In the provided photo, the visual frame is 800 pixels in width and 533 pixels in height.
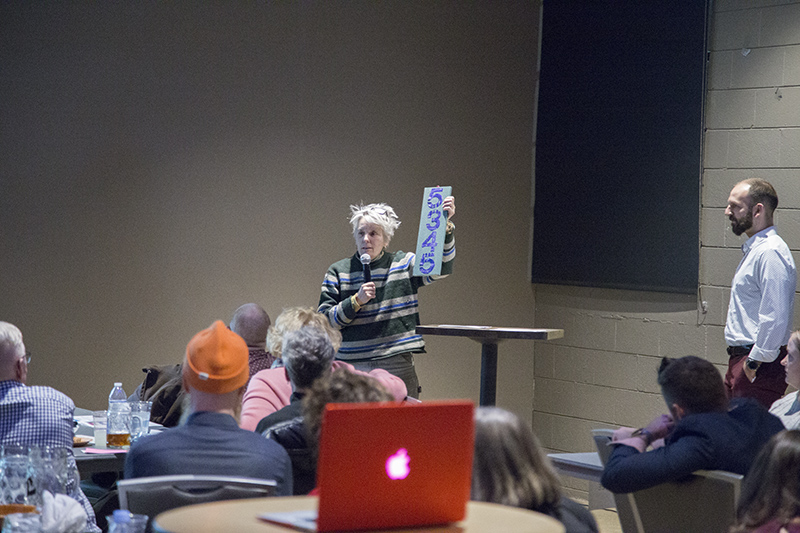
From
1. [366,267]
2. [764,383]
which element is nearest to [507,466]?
[366,267]

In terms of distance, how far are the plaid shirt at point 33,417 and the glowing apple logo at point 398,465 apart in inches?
62.2

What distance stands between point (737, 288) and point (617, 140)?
1.55 metres

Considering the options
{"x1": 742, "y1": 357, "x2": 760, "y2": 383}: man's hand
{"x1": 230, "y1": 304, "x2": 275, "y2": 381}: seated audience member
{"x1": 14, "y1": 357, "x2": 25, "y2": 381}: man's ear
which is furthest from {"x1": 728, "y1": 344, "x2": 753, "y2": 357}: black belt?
{"x1": 14, "y1": 357, "x2": 25, "y2": 381}: man's ear

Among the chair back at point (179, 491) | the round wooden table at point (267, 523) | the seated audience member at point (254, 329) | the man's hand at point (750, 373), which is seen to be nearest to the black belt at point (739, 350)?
the man's hand at point (750, 373)

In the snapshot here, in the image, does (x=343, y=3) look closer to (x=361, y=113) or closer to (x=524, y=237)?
(x=361, y=113)

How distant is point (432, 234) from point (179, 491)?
2.50m

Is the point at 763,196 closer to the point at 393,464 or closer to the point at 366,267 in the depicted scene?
the point at 366,267

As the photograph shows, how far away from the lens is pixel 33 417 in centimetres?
264

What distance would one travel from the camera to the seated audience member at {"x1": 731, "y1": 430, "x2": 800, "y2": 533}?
2045mm

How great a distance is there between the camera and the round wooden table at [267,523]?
128 cm

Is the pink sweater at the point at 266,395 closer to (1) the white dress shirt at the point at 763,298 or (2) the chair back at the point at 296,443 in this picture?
(2) the chair back at the point at 296,443

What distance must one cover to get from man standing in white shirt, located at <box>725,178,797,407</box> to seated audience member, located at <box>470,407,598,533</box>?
3046 millimetres

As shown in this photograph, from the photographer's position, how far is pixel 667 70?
5.58m

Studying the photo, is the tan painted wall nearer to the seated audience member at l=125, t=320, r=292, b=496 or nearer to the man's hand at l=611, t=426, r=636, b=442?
the seated audience member at l=125, t=320, r=292, b=496
